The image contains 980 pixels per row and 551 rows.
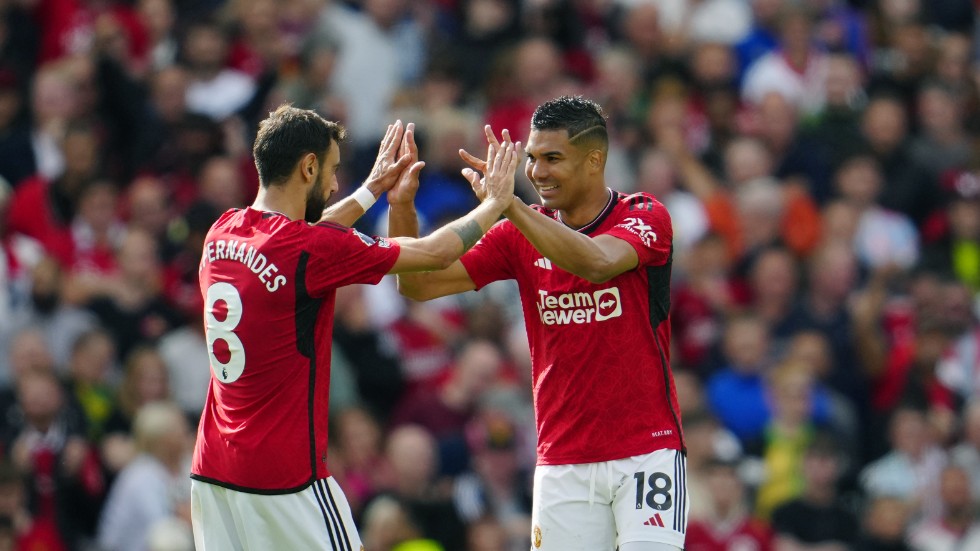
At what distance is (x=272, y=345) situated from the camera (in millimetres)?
7531

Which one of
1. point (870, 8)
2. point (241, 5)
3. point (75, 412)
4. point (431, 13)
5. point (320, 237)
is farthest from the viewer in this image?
point (870, 8)

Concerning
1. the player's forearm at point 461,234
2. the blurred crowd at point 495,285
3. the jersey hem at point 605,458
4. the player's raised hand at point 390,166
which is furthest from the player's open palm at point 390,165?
A: the blurred crowd at point 495,285

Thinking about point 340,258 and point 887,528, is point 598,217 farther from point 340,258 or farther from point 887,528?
point 887,528

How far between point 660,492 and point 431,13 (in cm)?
921

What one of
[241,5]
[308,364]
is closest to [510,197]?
[308,364]

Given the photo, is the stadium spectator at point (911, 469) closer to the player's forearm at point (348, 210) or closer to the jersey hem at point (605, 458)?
the jersey hem at point (605, 458)

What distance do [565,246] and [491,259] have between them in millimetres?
772

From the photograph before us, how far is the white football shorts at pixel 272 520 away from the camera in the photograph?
7516 millimetres

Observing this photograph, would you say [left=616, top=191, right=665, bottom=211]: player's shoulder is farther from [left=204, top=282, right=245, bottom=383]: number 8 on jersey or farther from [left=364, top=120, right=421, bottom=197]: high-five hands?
[left=204, top=282, right=245, bottom=383]: number 8 on jersey

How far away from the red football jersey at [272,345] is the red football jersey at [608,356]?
1110mm

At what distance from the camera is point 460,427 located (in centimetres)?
1285

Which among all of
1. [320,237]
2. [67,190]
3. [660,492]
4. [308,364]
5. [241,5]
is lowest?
[660,492]

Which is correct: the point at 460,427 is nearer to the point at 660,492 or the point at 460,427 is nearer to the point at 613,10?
the point at 660,492

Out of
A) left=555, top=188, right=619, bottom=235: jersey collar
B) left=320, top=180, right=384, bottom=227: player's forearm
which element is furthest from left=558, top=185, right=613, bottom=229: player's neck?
left=320, top=180, right=384, bottom=227: player's forearm
